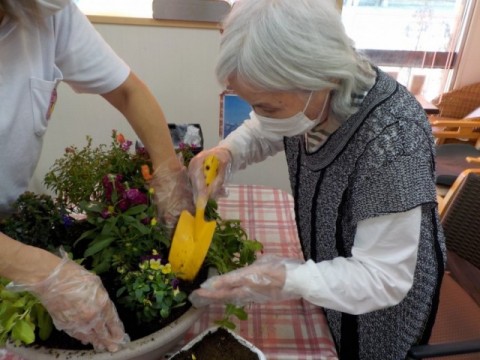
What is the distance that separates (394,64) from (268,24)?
2.75 metres

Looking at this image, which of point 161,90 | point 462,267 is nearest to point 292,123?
point 462,267

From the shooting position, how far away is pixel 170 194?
97 centimetres

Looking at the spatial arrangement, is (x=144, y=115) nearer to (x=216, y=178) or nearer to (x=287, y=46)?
(x=216, y=178)

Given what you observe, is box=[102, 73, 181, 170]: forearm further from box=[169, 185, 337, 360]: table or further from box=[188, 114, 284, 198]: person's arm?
box=[169, 185, 337, 360]: table

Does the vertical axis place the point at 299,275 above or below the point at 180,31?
below

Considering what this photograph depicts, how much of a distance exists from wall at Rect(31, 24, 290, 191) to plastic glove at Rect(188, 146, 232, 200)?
0.99m

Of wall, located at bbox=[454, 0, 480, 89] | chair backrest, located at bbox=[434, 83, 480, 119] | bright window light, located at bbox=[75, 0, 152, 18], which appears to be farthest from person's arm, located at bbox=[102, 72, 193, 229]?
wall, located at bbox=[454, 0, 480, 89]

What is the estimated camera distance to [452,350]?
0.93 meters

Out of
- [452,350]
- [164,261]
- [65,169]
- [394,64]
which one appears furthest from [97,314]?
[394,64]

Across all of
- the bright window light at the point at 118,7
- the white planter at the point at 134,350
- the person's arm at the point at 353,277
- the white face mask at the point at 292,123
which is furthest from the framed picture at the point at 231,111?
the white planter at the point at 134,350

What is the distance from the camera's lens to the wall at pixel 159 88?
2043 mm

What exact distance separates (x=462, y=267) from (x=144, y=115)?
119 centimetres

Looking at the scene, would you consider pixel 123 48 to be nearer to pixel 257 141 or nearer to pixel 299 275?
pixel 257 141

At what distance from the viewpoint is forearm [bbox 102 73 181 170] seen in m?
1.03
